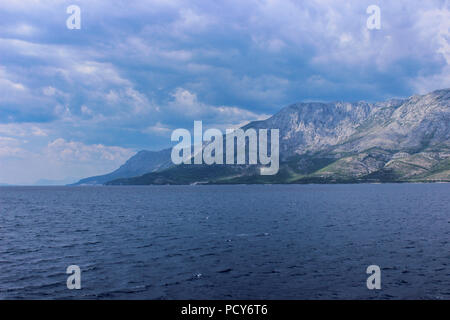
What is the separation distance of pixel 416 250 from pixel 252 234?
38.8 m

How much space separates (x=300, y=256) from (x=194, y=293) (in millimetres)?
27336

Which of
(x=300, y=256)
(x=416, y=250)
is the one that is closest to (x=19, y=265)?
(x=300, y=256)

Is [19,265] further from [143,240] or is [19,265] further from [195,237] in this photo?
[195,237]

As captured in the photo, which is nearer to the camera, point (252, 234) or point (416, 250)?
point (416, 250)
